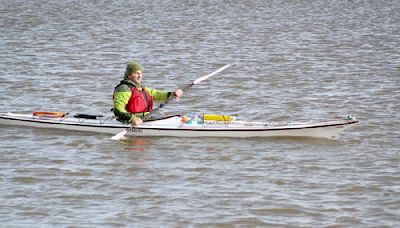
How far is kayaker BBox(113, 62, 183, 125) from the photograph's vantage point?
1395 cm

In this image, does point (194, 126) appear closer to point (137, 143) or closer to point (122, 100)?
point (137, 143)

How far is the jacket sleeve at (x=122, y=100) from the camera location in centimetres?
1393

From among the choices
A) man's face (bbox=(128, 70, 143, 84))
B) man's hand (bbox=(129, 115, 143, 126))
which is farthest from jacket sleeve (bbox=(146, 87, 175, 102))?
man's hand (bbox=(129, 115, 143, 126))

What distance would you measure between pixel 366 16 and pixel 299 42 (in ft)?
24.9

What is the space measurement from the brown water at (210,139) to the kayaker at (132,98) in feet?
1.16

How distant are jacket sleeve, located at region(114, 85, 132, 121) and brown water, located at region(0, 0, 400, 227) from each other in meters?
0.35

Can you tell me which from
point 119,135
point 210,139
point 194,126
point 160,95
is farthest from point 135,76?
point 210,139

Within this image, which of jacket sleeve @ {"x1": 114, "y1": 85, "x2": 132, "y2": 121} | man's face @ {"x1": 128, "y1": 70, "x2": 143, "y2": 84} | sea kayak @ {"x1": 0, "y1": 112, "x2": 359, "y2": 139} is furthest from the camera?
man's face @ {"x1": 128, "y1": 70, "x2": 143, "y2": 84}

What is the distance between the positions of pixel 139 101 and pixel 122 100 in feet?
0.92

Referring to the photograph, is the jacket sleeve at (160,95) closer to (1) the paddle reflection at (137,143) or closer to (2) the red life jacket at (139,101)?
(2) the red life jacket at (139,101)

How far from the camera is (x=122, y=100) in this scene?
45.7 ft

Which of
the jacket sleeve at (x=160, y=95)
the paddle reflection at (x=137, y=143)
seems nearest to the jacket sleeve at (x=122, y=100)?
the paddle reflection at (x=137, y=143)

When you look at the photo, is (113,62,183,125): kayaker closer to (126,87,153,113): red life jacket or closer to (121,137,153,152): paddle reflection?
(126,87,153,113): red life jacket

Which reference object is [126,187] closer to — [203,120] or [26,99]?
[203,120]
